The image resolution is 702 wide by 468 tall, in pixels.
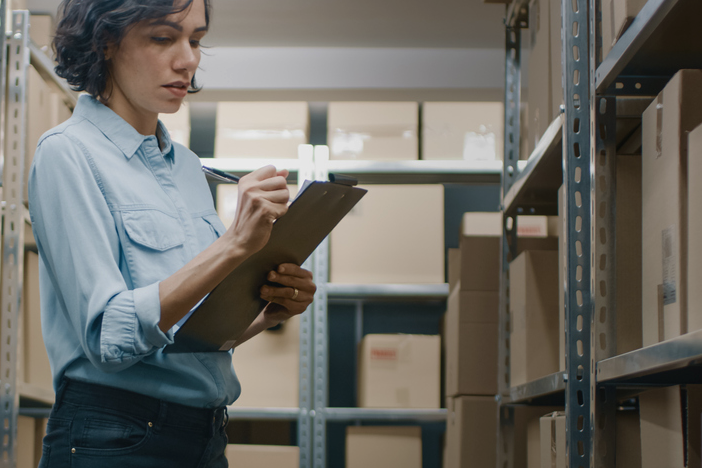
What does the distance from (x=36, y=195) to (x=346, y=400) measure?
2.25 metres

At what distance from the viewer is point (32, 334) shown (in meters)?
2.18

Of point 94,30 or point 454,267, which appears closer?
point 94,30

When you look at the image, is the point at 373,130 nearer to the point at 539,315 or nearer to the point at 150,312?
the point at 539,315

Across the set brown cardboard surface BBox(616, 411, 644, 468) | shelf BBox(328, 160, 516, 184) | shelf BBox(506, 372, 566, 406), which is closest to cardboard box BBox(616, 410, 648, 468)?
brown cardboard surface BBox(616, 411, 644, 468)

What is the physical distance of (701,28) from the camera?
38.1 inches

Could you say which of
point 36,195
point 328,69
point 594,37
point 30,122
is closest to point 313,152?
point 328,69

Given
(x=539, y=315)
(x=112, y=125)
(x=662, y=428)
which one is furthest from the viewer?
(x=539, y=315)

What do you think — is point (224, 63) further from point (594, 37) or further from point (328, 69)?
point (594, 37)

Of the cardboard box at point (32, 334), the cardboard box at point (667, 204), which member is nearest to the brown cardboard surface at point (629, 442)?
the cardboard box at point (667, 204)

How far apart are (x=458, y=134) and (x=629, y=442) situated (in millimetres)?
1698

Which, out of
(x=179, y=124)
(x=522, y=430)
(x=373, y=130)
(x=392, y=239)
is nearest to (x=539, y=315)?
(x=522, y=430)

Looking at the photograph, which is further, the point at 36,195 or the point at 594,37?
the point at 594,37

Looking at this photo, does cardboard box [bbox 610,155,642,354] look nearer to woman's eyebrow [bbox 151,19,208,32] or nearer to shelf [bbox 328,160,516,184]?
woman's eyebrow [bbox 151,19,208,32]

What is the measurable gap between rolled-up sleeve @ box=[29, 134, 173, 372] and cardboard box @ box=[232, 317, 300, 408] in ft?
5.21
